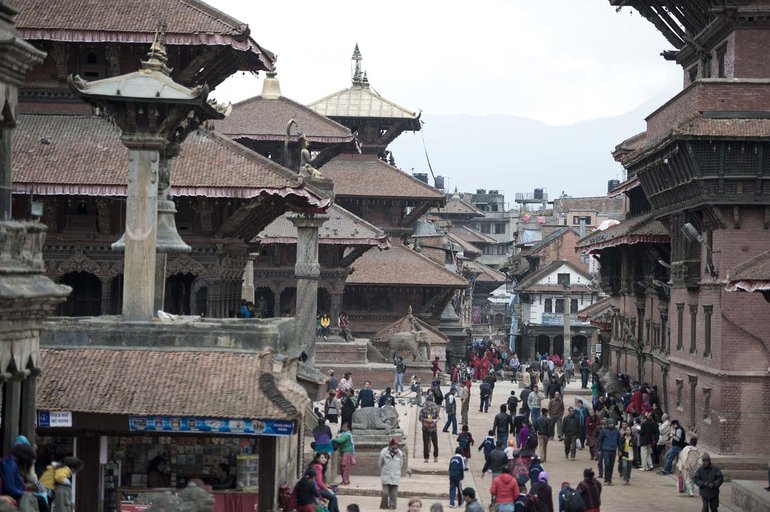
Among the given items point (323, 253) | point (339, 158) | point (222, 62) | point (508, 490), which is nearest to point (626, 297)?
point (323, 253)

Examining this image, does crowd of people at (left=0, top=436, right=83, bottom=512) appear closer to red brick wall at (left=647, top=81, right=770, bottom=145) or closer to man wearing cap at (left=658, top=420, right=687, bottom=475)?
man wearing cap at (left=658, top=420, right=687, bottom=475)

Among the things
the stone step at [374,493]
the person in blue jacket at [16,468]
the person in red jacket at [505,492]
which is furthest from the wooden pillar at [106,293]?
the person in blue jacket at [16,468]

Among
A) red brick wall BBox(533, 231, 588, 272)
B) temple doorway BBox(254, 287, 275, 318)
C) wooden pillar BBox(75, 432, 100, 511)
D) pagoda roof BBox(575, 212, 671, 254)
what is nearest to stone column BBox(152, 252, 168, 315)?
wooden pillar BBox(75, 432, 100, 511)

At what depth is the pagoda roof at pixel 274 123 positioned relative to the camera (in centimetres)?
6344

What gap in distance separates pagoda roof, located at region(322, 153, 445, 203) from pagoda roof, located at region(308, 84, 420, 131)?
115 inches

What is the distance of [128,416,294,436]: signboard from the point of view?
23.3m

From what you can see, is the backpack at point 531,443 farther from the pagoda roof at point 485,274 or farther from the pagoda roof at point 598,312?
the pagoda roof at point 485,274

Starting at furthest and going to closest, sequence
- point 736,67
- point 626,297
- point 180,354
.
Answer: point 626,297
point 736,67
point 180,354

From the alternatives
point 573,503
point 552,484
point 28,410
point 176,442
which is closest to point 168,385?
point 176,442

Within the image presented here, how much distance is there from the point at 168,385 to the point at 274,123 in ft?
135

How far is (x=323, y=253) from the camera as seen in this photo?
61531mm

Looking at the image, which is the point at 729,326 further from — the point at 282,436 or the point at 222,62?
the point at 282,436

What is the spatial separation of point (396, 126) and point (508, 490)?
5346cm

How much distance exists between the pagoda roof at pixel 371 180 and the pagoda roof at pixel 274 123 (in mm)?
6306
